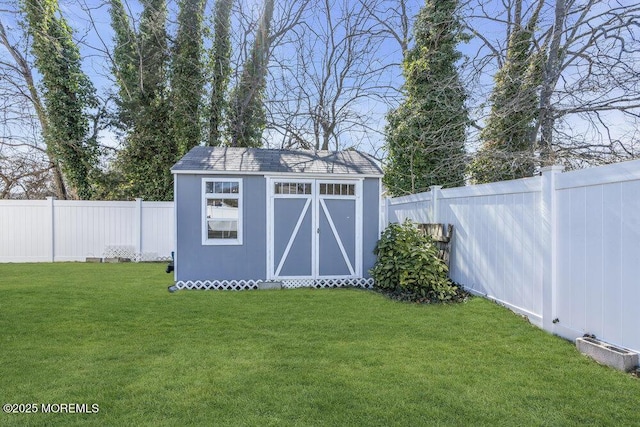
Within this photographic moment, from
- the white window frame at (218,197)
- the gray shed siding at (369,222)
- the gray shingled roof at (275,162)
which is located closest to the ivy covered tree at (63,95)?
the gray shingled roof at (275,162)

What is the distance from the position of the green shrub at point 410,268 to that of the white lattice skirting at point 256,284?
449 millimetres

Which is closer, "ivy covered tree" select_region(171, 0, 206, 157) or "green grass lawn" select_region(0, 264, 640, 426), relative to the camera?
"green grass lawn" select_region(0, 264, 640, 426)

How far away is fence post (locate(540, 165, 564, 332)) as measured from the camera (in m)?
3.92

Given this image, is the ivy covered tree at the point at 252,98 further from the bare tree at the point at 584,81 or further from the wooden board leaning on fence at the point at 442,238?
the wooden board leaning on fence at the point at 442,238

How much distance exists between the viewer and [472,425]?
230cm

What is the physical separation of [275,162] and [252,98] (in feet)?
24.5

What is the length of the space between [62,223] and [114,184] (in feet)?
11.1

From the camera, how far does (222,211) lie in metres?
6.78

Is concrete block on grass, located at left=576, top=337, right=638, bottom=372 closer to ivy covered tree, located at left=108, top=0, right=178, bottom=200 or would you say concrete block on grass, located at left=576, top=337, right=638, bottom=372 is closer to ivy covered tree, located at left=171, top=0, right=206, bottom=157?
ivy covered tree, located at left=108, top=0, right=178, bottom=200

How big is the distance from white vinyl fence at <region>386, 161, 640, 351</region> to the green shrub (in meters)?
0.49

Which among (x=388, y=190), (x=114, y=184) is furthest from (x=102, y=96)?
(x=388, y=190)

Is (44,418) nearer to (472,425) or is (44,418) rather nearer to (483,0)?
(472,425)

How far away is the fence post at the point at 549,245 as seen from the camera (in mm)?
3918

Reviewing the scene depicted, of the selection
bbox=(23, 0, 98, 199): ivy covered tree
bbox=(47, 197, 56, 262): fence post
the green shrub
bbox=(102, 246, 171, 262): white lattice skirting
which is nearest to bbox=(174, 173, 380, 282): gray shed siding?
the green shrub
